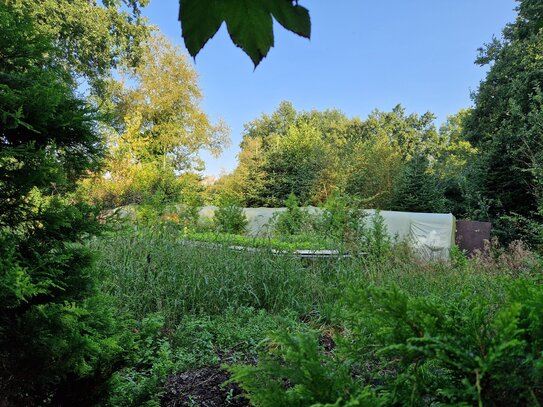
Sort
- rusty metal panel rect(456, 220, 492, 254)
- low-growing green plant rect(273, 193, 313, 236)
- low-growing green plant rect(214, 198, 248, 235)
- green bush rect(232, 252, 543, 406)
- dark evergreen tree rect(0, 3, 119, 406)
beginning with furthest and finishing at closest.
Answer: rusty metal panel rect(456, 220, 492, 254) → low-growing green plant rect(214, 198, 248, 235) → low-growing green plant rect(273, 193, 313, 236) → dark evergreen tree rect(0, 3, 119, 406) → green bush rect(232, 252, 543, 406)

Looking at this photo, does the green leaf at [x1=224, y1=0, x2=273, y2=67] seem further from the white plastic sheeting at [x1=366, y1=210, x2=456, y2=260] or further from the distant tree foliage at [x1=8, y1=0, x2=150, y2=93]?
the distant tree foliage at [x1=8, y1=0, x2=150, y2=93]

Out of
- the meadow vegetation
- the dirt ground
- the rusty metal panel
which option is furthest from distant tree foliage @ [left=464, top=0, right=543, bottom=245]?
the dirt ground

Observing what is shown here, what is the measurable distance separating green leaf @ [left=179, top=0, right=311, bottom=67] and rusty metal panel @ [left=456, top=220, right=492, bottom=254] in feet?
33.3

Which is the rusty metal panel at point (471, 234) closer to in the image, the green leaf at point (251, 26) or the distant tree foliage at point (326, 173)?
the distant tree foliage at point (326, 173)

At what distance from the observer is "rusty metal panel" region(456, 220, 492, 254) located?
9.45 m

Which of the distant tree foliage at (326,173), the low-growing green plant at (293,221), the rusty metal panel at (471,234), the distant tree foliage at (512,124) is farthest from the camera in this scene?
the distant tree foliage at (326,173)

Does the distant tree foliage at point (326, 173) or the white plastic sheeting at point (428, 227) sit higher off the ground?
the distant tree foliage at point (326, 173)

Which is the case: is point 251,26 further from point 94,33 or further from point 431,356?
point 94,33

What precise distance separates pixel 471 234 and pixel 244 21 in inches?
409

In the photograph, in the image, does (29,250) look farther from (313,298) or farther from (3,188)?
(313,298)

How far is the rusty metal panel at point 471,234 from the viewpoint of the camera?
9.45 metres

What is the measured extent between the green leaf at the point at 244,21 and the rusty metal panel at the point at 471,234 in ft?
33.3

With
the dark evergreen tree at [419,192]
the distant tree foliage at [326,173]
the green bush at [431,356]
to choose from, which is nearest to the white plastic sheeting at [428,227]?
the distant tree foliage at [326,173]

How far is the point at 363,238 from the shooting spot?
5668 mm
